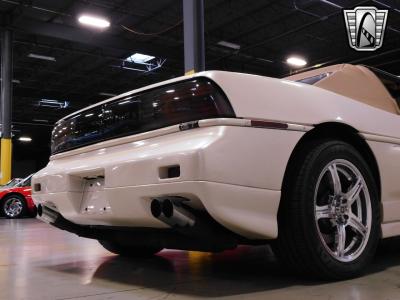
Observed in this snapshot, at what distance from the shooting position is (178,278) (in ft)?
9.09

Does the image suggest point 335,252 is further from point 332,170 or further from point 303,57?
point 303,57

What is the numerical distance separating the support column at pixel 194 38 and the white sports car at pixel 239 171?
4.49m

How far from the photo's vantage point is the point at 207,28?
15.3 meters

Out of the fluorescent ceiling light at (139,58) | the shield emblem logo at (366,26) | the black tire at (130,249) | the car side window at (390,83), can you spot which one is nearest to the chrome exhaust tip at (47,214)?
the black tire at (130,249)

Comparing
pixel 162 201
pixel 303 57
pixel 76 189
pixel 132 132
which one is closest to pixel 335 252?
pixel 162 201

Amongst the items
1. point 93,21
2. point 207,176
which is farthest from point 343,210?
point 93,21

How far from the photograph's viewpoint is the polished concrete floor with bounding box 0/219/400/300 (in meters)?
2.32

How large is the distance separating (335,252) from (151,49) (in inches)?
573

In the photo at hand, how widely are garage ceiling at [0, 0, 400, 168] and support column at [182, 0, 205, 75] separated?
19.4 ft

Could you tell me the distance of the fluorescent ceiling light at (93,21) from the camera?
13.8 m

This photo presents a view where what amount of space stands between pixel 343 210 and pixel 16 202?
1155 centimetres

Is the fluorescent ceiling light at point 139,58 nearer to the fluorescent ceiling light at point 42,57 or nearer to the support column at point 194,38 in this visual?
the fluorescent ceiling light at point 42,57

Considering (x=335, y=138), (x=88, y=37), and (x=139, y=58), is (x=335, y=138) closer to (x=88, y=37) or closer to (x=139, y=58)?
(x=88, y=37)

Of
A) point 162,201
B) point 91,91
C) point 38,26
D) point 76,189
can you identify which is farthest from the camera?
point 91,91
